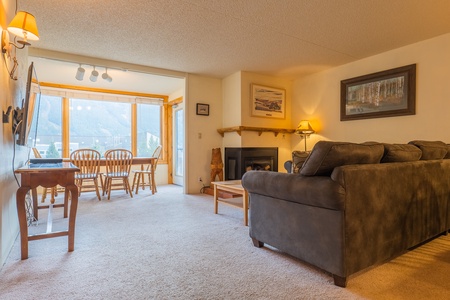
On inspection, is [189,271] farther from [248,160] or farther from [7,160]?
[248,160]

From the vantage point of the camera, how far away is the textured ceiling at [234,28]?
2.65 metres

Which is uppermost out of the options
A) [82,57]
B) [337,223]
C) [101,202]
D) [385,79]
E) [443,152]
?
[82,57]

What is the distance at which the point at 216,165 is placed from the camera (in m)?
4.98

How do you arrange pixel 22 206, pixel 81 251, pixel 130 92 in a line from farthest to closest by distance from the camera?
pixel 130 92
pixel 81 251
pixel 22 206

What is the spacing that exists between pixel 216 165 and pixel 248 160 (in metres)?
0.63

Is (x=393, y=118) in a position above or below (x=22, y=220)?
above

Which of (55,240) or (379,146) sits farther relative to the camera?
(55,240)

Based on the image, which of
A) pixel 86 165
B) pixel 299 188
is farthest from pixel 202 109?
pixel 299 188

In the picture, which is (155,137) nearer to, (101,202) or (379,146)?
(101,202)

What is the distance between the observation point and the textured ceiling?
8.68ft

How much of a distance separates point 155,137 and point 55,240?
4.23 m

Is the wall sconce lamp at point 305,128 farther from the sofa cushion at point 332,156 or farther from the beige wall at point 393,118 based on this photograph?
the sofa cushion at point 332,156

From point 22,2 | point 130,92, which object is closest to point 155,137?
point 130,92

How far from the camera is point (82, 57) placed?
3.98 metres
